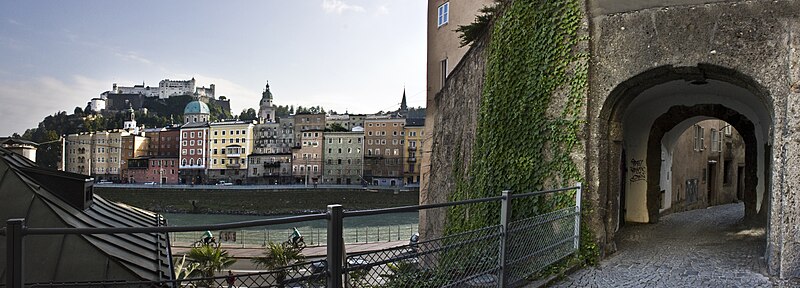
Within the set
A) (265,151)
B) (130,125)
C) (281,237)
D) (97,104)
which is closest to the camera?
(281,237)

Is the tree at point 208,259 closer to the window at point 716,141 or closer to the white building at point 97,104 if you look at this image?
the window at point 716,141

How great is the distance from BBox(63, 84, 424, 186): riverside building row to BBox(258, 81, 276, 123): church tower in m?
0.45

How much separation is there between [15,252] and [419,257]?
9.88 ft

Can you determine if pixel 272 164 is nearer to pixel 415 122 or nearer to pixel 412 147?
pixel 412 147

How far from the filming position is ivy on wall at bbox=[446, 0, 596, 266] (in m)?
8.60

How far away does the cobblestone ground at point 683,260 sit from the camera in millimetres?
6961

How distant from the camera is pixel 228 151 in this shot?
10519 centimetres

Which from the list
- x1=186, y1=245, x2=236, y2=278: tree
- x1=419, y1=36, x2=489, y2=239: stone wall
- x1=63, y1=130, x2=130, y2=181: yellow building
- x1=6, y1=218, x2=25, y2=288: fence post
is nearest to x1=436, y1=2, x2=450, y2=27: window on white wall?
x1=419, y1=36, x2=489, y2=239: stone wall

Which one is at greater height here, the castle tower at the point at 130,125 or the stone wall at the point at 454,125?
the castle tower at the point at 130,125

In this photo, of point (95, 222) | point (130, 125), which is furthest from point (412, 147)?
point (95, 222)

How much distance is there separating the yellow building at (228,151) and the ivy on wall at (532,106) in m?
99.7

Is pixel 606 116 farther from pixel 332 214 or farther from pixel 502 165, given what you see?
pixel 332 214

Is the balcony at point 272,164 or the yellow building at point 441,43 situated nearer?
the yellow building at point 441,43

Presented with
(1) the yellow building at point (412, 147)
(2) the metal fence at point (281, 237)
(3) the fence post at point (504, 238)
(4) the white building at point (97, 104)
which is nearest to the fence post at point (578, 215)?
(3) the fence post at point (504, 238)
